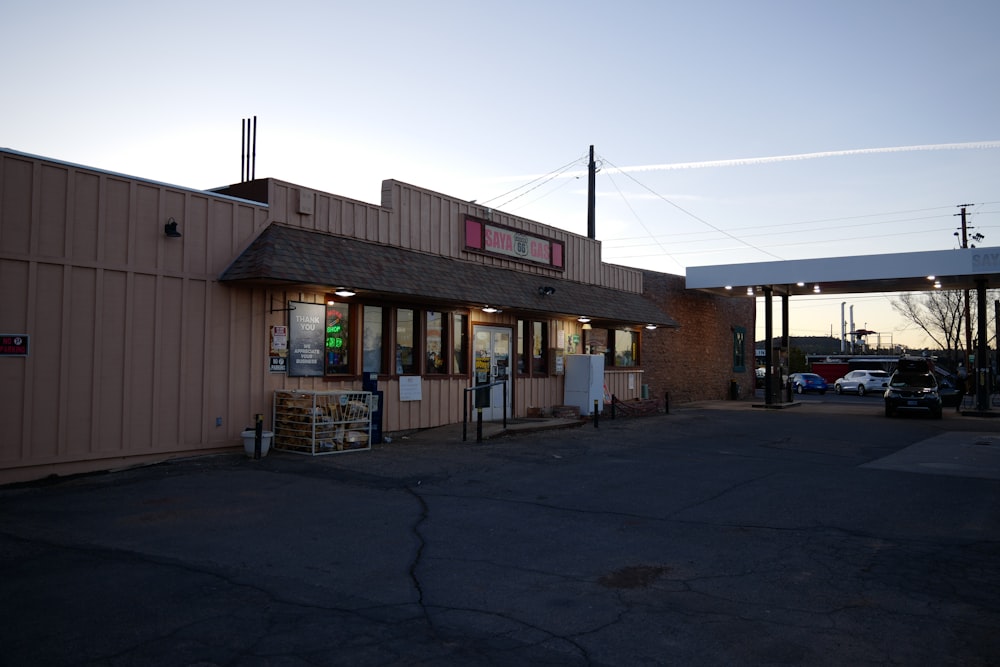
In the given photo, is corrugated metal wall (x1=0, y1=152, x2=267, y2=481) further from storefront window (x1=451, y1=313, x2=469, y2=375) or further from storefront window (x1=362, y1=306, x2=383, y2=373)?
storefront window (x1=451, y1=313, x2=469, y2=375)

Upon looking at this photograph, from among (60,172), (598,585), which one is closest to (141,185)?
(60,172)

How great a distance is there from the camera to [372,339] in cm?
1612

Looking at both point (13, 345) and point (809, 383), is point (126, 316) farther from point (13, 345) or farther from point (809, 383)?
point (809, 383)

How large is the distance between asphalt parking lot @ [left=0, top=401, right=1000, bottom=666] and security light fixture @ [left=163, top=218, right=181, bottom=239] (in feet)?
12.7

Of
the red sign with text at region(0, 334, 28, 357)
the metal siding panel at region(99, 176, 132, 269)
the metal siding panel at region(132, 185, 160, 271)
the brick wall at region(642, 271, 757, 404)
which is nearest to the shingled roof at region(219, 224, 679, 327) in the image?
the metal siding panel at region(132, 185, 160, 271)

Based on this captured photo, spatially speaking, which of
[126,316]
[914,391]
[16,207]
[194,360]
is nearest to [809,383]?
[914,391]

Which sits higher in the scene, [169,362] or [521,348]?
[521,348]

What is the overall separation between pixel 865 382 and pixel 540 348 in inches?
1358

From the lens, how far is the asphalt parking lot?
4.91m

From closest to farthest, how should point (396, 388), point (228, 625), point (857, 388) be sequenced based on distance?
1. point (228, 625)
2. point (396, 388)
3. point (857, 388)

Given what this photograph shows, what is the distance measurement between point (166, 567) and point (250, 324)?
24.7 feet

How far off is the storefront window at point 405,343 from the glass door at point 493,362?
222 cm

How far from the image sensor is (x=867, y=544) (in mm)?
7758

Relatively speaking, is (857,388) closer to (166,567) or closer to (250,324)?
(250,324)
